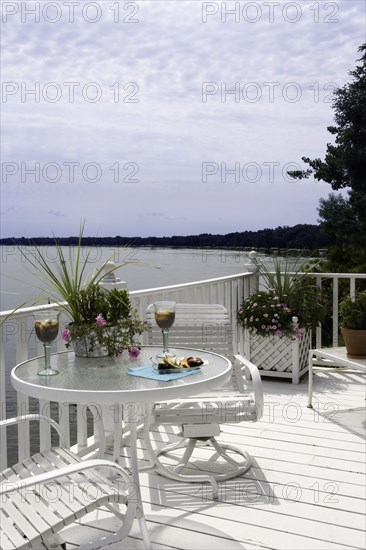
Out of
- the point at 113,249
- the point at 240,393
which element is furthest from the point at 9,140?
the point at 240,393

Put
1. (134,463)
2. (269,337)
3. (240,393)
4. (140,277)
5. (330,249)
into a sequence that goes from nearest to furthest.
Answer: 1. (134,463)
2. (240,393)
3. (140,277)
4. (269,337)
5. (330,249)

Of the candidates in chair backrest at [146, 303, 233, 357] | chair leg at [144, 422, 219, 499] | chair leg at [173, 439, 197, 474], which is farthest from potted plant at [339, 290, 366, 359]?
chair leg at [144, 422, 219, 499]

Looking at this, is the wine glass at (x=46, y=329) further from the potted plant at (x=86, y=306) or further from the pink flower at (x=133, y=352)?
the pink flower at (x=133, y=352)

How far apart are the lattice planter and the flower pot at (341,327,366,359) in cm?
105

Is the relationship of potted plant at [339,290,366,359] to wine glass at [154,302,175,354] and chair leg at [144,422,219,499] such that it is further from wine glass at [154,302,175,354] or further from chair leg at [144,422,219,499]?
wine glass at [154,302,175,354]

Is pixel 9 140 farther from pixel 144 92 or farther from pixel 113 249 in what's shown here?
pixel 113 249

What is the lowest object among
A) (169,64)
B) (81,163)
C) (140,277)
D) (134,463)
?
(134,463)

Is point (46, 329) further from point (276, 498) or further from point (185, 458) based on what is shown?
point (276, 498)

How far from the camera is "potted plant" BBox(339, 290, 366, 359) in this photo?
4.26m

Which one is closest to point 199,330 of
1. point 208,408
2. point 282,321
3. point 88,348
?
point 208,408

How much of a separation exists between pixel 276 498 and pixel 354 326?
6.03 feet

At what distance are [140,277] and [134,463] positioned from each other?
1.54 metres

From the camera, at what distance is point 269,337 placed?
5430 millimetres

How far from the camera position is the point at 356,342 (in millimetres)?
4270
